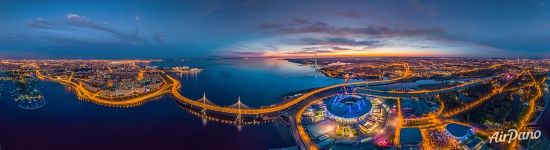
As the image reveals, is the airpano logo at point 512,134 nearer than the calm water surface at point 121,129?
Yes

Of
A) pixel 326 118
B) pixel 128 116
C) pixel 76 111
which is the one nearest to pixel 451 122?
pixel 326 118

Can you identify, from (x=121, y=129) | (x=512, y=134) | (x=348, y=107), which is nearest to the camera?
(x=512, y=134)

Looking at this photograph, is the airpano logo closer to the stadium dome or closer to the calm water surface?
the stadium dome

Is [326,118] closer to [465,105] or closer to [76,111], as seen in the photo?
[465,105]

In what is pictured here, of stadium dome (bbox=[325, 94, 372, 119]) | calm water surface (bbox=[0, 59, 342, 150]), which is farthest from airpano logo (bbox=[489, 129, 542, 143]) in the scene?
calm water surface (bbox=[0, 59, 342, 150])

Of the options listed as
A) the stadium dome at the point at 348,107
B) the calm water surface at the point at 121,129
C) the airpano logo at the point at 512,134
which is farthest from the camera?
the stadium dome at the point at 348,107

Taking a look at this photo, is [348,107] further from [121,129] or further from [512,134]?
[121,129]

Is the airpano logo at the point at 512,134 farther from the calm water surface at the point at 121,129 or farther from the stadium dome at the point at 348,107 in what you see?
the calm water surface at the point at 121,129

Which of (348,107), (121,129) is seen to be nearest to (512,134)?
(348,107)

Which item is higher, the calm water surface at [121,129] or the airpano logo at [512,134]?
the airpano logo at [512,134]

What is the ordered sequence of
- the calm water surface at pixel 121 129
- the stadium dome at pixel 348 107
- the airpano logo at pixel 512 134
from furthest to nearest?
the stadium dome at pixel 348 107, the calm water surface at pixel 121 129, the airpano logo at pixel 512 134

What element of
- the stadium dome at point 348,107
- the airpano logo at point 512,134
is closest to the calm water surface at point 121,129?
the stadium dome at point 348,107
